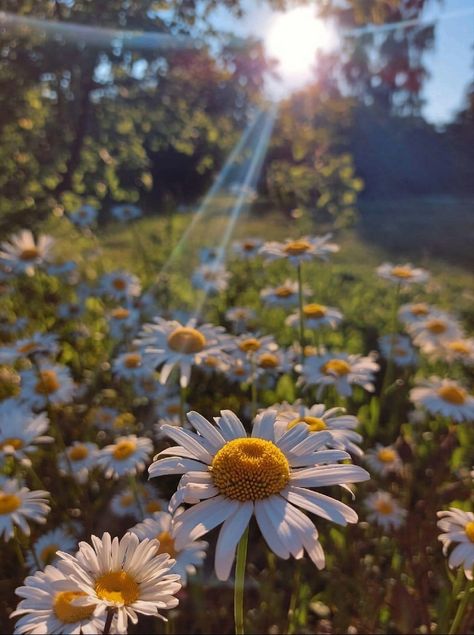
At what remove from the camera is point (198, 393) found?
320 cm

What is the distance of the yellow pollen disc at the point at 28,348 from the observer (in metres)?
2.40

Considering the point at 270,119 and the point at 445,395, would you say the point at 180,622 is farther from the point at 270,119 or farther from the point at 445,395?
the point at 270,119

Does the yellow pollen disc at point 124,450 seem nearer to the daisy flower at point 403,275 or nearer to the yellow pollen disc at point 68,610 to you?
the yellow pollen disc at point 68,610

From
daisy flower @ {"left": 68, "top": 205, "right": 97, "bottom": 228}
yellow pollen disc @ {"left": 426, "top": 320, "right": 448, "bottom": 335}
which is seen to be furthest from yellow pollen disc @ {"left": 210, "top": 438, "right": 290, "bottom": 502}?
daisy flower @ {"left": 68, "top": 205, "right": 97, "bottom": 228}

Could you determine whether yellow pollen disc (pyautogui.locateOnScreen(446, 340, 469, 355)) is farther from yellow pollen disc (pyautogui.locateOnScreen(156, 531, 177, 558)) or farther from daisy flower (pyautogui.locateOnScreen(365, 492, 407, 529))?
yellow pollen disc (pyautogui.locateOnScreen(156, 531, 177, 558))

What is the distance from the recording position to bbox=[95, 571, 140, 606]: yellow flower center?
929 millimetres

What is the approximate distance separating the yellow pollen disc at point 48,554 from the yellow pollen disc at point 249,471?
1.08 metres

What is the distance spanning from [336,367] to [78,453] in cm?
111

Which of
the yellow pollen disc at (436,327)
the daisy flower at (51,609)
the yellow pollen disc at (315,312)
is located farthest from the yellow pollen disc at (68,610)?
the yellow pollen disc at (436,327)

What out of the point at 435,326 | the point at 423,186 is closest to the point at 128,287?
the point at 435,326

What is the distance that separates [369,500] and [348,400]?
835 millimetres

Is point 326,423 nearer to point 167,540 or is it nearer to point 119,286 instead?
point 167,540

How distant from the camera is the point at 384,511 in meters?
2.21

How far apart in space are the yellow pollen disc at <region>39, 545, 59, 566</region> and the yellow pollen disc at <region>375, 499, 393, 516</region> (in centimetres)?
120
